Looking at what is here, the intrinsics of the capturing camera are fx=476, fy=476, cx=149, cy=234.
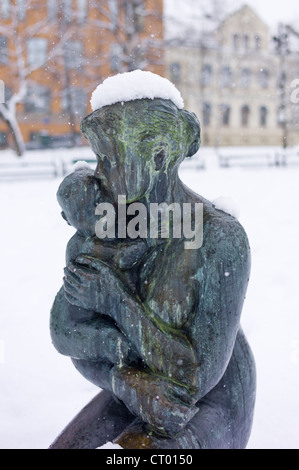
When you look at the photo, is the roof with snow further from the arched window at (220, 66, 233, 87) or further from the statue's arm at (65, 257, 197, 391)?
the arched window at (220, 66, 233, 87)

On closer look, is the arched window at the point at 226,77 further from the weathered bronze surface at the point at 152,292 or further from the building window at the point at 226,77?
the weathered bronze surface at the point at 152,292

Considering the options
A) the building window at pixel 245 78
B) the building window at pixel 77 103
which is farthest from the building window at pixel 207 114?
the building window at pixel 77 103

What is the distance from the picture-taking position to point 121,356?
133 centimetres

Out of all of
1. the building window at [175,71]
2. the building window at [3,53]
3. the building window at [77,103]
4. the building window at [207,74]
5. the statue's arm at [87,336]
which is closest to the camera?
the statue's arm at [87,336]

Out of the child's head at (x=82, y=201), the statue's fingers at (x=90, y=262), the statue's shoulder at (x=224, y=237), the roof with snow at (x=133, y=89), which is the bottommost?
the statue's fingers at (x=90, y=262)

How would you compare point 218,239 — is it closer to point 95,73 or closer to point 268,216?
point 268,216

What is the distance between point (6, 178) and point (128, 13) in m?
5.39

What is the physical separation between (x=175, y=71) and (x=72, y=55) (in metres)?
6.04

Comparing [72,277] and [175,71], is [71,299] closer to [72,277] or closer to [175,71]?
[72,277]

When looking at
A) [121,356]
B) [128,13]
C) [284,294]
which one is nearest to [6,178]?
[128,13]

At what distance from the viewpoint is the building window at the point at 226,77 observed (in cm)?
1982

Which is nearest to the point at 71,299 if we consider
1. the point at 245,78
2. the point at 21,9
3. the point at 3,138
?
the point at 21,9

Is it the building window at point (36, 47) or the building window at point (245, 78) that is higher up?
the building window at point (36, 47)

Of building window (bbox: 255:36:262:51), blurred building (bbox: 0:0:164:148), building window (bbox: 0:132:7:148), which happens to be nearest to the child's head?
blurred building (bbox: 0:0:164:148)
